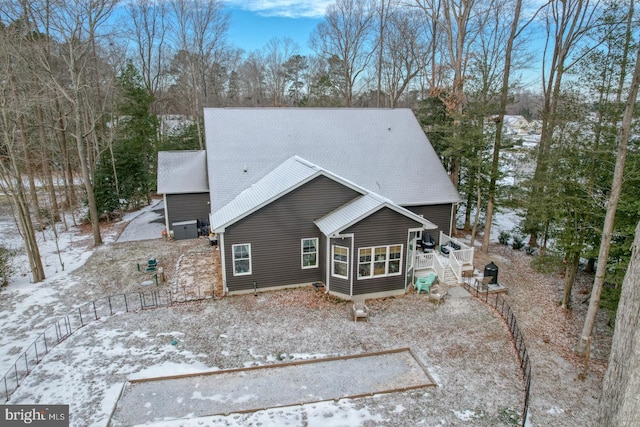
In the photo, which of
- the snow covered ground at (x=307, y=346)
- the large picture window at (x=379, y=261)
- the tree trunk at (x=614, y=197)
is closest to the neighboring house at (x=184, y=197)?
the snow covered ground at (x=307, y=346)

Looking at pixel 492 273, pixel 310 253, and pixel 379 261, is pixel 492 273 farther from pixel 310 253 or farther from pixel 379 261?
pixel 310 253

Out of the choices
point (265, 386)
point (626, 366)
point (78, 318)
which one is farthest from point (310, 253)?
point (626, 366)

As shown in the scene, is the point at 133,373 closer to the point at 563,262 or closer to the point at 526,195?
the point at 563,262

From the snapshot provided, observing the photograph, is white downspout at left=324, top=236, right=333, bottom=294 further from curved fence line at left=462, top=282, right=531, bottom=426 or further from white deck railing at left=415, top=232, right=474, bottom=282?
curved fence line at left=462, top=282, right=531, bottom=426

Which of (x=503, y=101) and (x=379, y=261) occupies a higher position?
(x=503, y=101)

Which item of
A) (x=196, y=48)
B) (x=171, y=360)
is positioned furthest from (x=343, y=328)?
(x=196, y=48)
